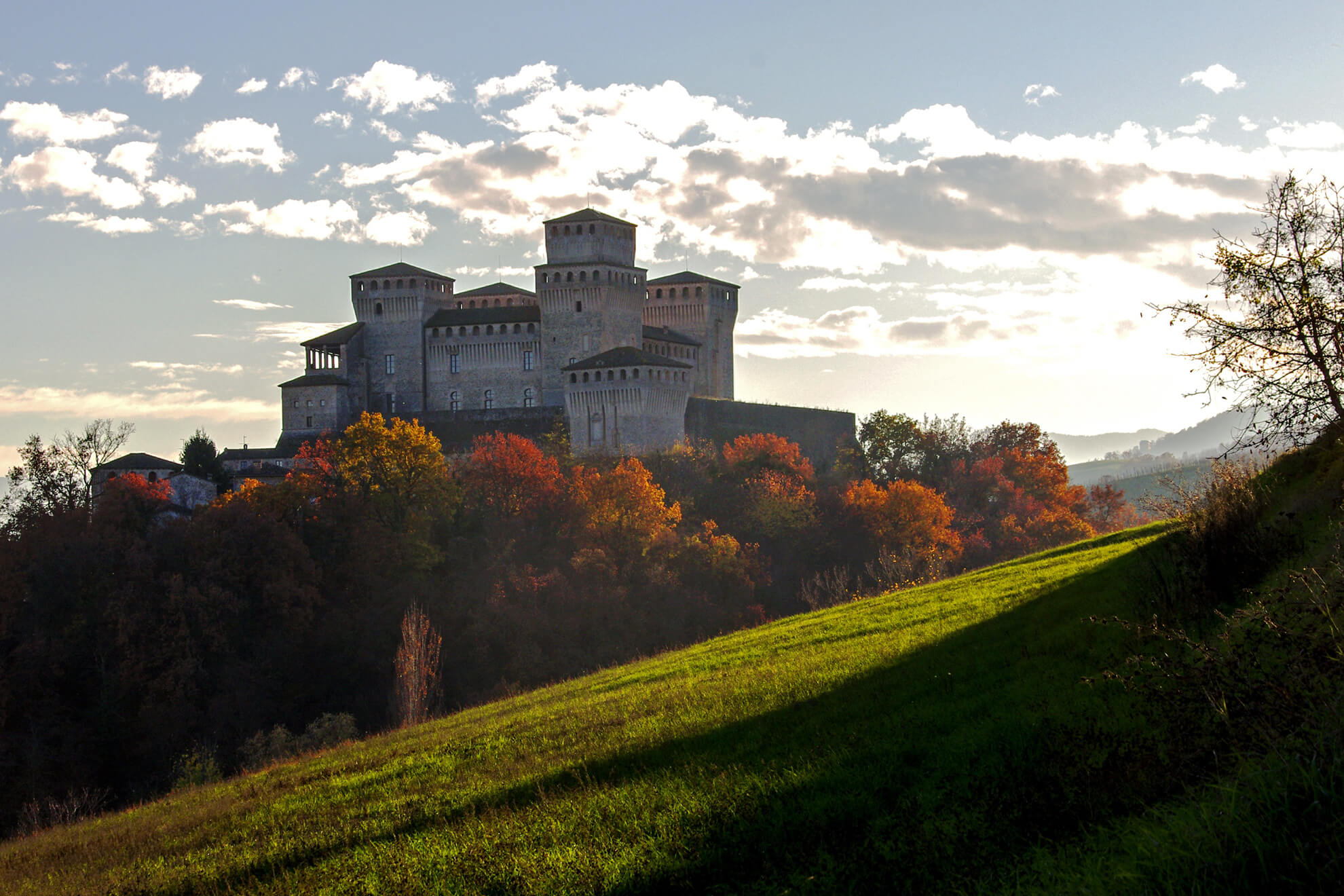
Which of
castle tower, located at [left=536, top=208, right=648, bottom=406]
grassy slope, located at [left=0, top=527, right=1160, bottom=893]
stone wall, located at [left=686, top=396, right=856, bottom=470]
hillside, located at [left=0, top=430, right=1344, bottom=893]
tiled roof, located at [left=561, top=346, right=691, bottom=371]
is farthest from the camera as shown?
stone wall, located at [left=686, top=396, right=856, bottom=470]

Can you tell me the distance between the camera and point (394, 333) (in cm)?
6575

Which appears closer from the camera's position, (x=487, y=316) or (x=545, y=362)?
(x=545, y=362)

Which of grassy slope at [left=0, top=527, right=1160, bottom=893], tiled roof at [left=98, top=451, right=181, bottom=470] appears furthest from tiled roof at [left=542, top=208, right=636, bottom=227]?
grassy slope at [left=0, top=527, right=1160, bottom=893]

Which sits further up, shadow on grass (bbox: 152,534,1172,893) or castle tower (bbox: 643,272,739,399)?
castle tower (bbox: 643,272,739,399)

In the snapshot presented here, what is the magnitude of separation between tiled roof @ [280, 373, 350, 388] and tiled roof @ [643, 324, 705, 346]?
17.1m

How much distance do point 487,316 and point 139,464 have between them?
19.9 m

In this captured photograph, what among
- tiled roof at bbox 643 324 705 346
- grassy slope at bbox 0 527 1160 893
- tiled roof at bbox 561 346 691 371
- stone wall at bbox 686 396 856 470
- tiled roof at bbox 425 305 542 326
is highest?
tiled roof at bbox 425 305 542 326

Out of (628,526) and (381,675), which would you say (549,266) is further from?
(381,675)

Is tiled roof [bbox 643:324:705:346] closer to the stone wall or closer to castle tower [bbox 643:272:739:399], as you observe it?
castle tower [bbox 643:272:739:399]

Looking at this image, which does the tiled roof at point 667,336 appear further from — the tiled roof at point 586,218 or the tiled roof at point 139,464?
the tiled roof at point 139,464

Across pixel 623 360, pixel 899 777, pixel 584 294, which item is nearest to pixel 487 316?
pixel 584 294

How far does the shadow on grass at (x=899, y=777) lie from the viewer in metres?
6.45

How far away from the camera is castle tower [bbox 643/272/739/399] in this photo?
2694 inches

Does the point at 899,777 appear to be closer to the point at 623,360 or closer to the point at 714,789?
the point at 714,789
